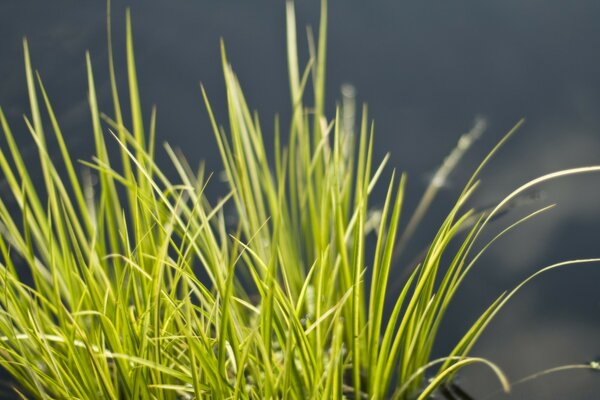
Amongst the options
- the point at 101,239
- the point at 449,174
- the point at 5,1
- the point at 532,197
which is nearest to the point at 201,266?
the point at 101,239

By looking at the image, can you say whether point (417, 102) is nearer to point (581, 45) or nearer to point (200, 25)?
point (581, 45)

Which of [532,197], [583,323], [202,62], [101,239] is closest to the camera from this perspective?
[101,239]

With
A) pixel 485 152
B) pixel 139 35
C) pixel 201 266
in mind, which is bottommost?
pixel 201 266

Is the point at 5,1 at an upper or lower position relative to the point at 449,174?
upper

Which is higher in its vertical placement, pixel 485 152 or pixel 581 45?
pixel 581 45

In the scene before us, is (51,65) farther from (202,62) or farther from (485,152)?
(485,152)

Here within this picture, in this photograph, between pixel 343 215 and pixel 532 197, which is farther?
pixel 532 197

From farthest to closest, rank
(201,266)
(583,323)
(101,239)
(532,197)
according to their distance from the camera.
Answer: (201,266), (532,197), (583,323), (101,239)

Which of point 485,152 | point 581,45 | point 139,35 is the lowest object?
point 485,152

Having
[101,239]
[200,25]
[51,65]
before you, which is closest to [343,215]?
[101,239]
